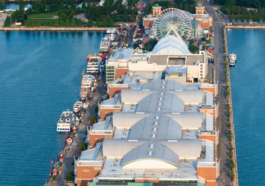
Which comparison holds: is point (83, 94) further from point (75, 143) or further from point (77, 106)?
point (75, 143)

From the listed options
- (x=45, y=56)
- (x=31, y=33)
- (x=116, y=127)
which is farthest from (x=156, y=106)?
(x=31, y=33)

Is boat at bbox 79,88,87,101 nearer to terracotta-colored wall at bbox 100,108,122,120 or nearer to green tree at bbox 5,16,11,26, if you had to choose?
terracotta-colored wall at bbox 100,108,122,120

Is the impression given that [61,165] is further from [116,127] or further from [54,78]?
[54,78]

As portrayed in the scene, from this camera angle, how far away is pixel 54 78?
144m

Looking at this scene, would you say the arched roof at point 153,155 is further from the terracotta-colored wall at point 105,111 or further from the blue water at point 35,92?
the terracotta-colored wall at point 105,111

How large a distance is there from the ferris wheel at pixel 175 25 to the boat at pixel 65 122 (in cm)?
5446

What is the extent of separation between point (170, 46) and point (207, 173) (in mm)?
60640

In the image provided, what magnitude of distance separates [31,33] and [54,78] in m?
51.7

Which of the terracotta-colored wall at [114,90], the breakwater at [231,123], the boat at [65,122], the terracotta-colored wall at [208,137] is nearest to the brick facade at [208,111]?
the breakwater at [231,123]

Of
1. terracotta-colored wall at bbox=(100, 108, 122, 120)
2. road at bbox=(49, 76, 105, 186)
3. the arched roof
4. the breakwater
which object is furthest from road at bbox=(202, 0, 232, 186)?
road at bbox=(49, 76, 105, 186)

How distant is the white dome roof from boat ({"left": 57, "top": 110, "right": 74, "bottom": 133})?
35331mm

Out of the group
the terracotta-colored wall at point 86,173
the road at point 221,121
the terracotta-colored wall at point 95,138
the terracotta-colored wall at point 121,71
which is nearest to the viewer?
the terracotta-colored wall at point 86,173

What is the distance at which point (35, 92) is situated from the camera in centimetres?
13500

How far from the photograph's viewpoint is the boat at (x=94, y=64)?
145875 millimetres
